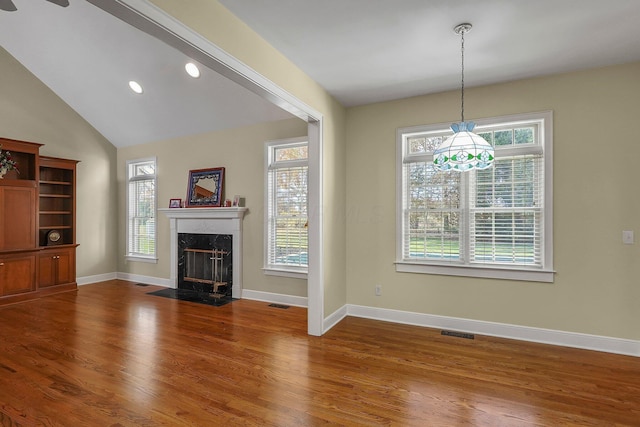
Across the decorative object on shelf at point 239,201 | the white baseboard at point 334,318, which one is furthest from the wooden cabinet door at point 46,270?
the white baseboard at point 334,318

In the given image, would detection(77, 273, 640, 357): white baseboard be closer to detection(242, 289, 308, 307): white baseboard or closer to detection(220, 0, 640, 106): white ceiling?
detection(242, 289, 308, 307): white baseboard

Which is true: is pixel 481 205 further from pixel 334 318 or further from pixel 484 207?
pixel 334 318

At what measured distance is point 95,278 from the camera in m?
6.34

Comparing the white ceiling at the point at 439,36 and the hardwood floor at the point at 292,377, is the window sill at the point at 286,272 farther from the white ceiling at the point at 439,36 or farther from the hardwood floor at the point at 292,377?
the white ceiling at the point at 439,36

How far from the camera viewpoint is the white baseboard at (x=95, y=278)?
611cm

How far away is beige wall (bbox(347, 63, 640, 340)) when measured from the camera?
119 inches

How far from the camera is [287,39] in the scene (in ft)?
8.69

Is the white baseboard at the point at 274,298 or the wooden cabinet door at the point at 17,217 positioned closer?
the white baseboard at the point at 274,298

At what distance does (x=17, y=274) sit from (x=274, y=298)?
3937 millimetres

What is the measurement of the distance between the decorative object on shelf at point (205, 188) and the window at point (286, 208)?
0.94 meters

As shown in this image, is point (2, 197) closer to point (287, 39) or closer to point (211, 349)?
point (211, 349)

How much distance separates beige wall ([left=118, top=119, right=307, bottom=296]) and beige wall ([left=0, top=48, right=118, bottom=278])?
115 cm

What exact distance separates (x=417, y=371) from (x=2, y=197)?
20.0 ft

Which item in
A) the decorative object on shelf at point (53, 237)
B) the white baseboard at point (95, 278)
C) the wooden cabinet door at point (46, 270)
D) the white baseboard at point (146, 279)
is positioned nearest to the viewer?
the wooden cabinet door at point (46, 270)
